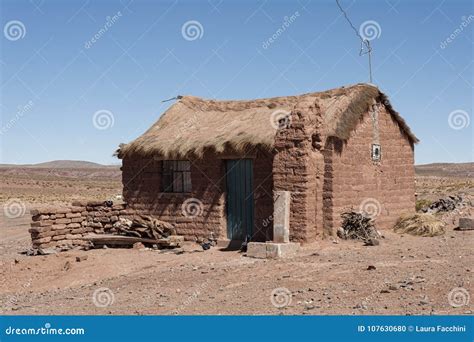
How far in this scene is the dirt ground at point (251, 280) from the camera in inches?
357

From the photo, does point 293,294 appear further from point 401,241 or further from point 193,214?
point 193,214

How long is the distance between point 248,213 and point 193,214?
1564 mm

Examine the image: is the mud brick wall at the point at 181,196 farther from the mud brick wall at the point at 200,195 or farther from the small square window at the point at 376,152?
the small square window at the point at 376,152

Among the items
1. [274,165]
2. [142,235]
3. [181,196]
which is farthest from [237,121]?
[142,235]

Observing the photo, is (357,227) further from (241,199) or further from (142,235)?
(142,235)

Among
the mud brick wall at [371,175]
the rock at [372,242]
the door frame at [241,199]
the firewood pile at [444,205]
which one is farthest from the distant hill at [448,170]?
the rock at [372,242]

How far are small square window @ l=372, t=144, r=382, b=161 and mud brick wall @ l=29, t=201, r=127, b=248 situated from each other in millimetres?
6821

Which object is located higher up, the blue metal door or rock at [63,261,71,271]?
the blue metal door

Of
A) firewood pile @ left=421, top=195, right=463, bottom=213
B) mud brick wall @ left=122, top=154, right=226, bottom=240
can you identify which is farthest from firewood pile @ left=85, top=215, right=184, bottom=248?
firewood pile @ left=421, top=195, right=463, bottom=213

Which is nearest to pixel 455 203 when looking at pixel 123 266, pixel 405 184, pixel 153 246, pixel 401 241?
pixel 405 184

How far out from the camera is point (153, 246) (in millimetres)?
16125

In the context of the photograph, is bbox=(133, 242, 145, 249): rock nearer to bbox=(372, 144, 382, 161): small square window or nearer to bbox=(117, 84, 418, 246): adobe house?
bbox=(117, 84, 418, 246): adobe house

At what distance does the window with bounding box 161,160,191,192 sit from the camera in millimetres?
17266

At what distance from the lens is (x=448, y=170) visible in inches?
4904
